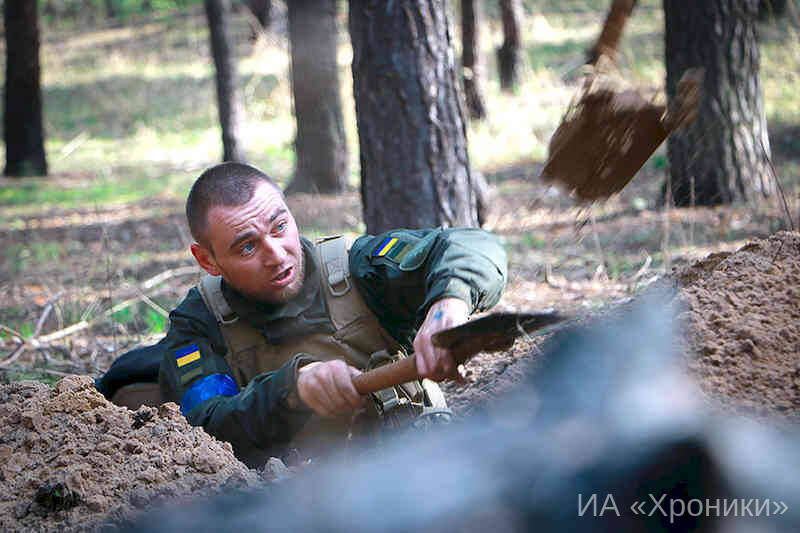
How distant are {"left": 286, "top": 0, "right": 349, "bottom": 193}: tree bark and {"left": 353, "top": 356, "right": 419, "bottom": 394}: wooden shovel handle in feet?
19.1

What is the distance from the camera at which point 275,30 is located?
1791 centimetres

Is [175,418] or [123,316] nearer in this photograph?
[175,418]

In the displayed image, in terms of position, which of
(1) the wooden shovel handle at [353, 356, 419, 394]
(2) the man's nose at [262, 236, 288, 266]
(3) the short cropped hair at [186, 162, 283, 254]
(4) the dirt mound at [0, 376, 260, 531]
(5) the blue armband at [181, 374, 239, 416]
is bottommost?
(5) the blue armband at [181, 374, 239, 416]

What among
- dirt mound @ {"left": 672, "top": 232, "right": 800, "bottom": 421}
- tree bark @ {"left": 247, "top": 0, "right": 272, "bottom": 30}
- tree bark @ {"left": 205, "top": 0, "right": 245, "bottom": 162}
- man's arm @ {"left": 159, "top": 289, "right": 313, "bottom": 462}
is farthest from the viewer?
tree bark @ {"left": 247, "top": 0, "right": 272, "bottom": 30}

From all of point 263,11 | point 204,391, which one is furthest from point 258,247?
point 263,11

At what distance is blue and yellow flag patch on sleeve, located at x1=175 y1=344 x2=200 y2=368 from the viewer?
2.55m

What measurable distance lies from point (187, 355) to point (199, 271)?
1.84 m

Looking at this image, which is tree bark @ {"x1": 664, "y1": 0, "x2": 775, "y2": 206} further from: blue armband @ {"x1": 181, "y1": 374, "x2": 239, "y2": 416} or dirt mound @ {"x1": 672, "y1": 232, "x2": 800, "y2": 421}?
blue armband @ {"x1": 181, "y1": 374, "x2": 239, "y2": 416}

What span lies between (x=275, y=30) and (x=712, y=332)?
1732 cm

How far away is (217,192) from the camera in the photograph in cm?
261

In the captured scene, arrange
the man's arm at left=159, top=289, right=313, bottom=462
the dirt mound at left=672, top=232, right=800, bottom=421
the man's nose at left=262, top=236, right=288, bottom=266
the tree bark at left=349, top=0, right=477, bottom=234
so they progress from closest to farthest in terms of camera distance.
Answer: the dirt mound at left=672, top=232, right=800, bottom=421 → the man's arm at left=159, top=289, right=313, bottom=462 → the man's nose at left=262, top=236, right=288, bottom=266 → the tree bark at left=349, top=0, right=477, bottom=234

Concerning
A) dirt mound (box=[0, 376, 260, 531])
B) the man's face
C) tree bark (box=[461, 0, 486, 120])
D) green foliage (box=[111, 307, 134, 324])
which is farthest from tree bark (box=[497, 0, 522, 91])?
dirt mound (box=[0, 376, 260, 531])

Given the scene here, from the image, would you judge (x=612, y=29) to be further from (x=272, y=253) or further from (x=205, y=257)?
(x=205, y=257)

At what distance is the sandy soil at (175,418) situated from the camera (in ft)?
5.51
